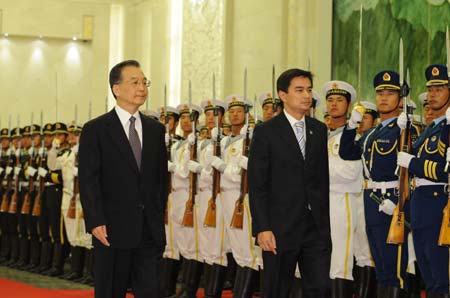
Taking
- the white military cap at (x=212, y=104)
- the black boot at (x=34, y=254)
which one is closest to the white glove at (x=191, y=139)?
the white military cap at (x=212, y=104)

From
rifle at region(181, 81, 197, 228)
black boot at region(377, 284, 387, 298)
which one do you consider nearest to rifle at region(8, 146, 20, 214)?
rifle at region(181, 81, 197, 228)

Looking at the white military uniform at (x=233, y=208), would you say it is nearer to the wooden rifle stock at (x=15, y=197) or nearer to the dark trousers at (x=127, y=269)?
the dark trousers at (x=127, y=269)

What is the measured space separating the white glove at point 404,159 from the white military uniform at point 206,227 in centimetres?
277

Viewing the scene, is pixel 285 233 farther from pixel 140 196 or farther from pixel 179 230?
pixel 179 230

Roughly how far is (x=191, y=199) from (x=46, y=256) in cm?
431

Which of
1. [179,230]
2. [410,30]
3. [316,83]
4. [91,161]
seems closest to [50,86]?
[316,83]

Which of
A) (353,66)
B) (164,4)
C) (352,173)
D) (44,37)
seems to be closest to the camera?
(352,173)

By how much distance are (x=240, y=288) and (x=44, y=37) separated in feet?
46.7

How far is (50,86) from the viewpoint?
21.9 m

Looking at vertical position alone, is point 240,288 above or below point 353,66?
below

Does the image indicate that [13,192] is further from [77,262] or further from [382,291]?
[382,291]

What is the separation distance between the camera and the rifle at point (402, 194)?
21.5 ft

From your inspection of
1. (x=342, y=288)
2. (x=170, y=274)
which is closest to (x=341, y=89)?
(x=342, y=288)

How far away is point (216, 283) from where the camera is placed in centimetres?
898
